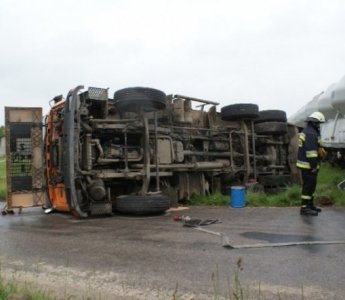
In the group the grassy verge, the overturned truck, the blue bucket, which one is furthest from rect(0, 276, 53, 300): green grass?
the grassy verge

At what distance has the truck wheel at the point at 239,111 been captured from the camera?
10.2 m

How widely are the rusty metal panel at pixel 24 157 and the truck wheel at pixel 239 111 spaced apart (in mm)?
4116

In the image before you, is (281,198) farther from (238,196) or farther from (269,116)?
(269,116)

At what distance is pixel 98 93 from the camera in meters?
7.80

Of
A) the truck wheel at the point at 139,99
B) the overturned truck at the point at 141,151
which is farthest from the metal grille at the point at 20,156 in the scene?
the truck wheel at the point at 139,99

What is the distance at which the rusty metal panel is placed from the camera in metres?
8.22

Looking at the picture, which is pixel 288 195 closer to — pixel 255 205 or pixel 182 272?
pixel 255 205

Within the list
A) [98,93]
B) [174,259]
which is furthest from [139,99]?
[174,259]

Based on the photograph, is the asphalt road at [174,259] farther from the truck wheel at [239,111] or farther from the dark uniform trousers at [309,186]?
the truck wheel at [239,111]

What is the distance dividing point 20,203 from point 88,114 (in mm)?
2102

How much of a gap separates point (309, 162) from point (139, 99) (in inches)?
117

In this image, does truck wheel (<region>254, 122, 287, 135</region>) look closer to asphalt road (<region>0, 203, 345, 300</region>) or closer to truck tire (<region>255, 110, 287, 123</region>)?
truck tire (<region>255, 110, 287, 123</region>)

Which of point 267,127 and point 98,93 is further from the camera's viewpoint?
point 267,127

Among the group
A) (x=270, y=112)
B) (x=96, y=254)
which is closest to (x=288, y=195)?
(x=270, y=112)
